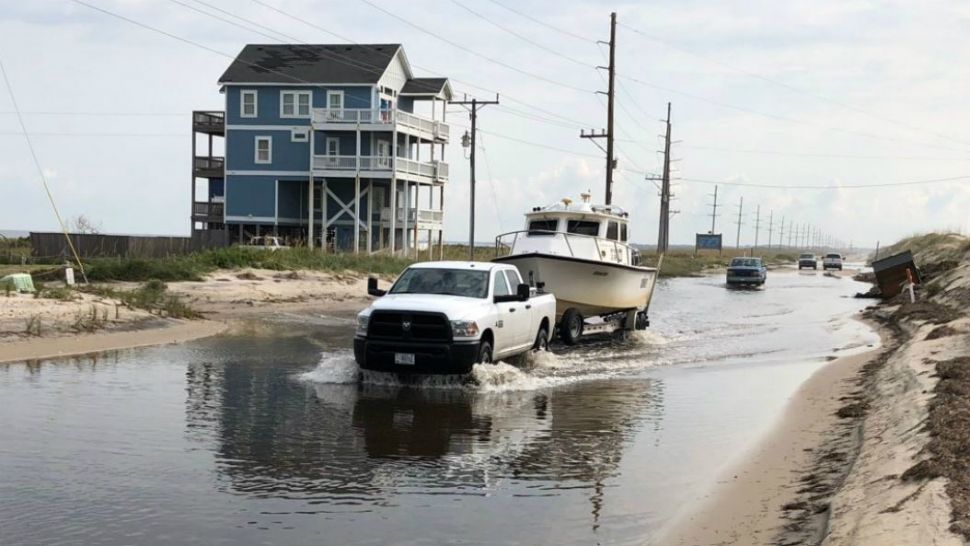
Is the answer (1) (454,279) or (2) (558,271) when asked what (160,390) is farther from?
(2) (558,271)

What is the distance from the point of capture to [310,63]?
180 feet

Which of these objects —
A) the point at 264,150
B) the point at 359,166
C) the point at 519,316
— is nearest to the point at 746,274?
the point at 359,166

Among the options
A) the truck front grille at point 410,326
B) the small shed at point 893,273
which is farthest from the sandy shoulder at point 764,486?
the small shed at point 893,273

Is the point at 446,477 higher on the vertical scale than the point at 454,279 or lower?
lower

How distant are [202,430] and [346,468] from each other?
247cm

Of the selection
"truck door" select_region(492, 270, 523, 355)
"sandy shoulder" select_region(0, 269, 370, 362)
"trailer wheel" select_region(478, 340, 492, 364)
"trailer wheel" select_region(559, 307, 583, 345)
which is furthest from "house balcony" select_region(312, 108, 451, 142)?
"trailer wheel" select_region(478, 340, 492, 364)

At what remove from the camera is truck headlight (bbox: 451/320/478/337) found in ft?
48.2

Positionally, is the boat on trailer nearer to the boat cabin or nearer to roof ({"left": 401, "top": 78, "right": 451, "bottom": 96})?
the boat cabin

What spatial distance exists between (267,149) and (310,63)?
5.36 meters

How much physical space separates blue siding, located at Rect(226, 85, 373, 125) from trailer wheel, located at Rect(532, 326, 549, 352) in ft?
119

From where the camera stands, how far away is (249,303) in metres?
31.3

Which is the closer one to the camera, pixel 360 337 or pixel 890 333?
pixel 360 337

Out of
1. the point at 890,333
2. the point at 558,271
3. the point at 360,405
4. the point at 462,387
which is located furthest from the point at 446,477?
the point at 890,333

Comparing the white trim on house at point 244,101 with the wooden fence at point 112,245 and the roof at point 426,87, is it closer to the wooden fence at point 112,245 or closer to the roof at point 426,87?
the roof at point 426,87
